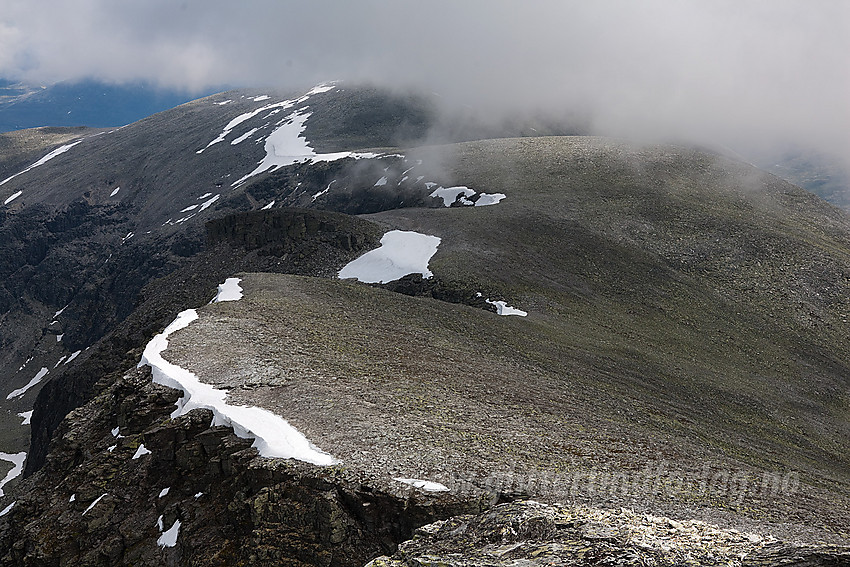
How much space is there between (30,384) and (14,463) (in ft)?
108

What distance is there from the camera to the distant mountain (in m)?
15.4


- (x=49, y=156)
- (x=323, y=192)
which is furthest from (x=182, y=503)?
(x=49, y=156)

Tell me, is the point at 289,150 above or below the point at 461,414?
below

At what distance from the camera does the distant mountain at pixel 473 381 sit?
50.6 ft

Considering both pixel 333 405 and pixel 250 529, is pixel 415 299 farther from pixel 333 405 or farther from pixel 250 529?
pixel 250 529

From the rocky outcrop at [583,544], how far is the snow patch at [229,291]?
86.5 feet

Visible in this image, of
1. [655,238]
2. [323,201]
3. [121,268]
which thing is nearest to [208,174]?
[121,268]

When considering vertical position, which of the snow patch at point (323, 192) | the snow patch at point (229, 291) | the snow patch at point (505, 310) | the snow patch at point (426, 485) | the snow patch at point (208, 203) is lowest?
the snow patch at point (208, 203)

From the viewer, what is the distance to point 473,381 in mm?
26688

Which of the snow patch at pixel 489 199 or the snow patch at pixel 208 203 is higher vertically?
the snow patch at pixel 489 199

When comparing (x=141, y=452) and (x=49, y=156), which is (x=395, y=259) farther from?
(x=49, y=156)

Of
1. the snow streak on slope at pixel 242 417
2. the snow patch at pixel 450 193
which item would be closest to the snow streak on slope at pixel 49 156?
the snow patch at pixel 450 193

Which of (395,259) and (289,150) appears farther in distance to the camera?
(289,150)

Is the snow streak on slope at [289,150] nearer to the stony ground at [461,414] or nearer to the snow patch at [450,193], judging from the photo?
the snow patch at [450,193]
